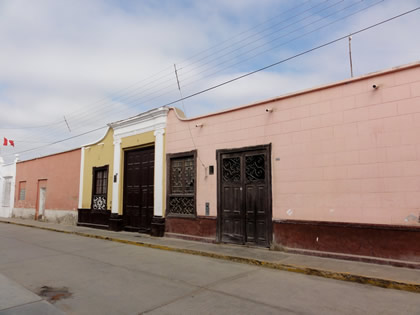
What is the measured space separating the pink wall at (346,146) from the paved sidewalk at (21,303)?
5890 millimetres

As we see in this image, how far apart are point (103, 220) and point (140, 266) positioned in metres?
8.12

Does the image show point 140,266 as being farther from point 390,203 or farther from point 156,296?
point 390,203

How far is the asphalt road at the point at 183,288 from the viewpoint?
14.8ft

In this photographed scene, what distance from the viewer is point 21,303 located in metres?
4.63

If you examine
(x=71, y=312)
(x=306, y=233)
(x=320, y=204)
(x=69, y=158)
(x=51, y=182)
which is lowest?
(x=71, y=312)

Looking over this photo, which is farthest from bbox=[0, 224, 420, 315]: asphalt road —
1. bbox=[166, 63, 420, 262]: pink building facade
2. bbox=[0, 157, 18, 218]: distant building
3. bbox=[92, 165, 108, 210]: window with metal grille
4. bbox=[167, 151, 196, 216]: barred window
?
bbox=[0, 157, 18, 218]: distant building

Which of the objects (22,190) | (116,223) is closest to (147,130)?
(116,223)

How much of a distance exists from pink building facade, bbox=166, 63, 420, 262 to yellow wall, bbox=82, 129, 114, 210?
16.6 ft

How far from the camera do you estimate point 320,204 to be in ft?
25.9

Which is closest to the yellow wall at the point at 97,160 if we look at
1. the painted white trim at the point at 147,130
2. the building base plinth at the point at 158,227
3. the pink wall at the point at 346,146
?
the painted white trim at the point at 147,130

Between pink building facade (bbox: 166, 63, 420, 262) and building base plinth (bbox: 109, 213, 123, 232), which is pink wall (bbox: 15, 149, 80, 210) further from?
pink building facade (bbox: 166, 63, 420, 262)

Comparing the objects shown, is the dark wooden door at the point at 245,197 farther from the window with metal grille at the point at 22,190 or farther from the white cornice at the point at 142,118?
the window with metal grille at the point at 22,190

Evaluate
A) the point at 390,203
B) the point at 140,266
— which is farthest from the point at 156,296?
the point at 390,203

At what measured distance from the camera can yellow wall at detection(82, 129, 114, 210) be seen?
14611 mm
